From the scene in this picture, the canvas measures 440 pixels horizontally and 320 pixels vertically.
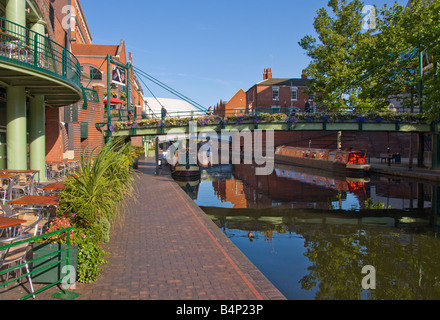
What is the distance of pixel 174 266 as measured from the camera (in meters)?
6.53

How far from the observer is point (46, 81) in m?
11.2

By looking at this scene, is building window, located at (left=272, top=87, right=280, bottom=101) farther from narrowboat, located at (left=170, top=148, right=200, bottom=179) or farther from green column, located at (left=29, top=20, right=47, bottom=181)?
green column, located at (left=29, top=20, right=47, bottom=181)

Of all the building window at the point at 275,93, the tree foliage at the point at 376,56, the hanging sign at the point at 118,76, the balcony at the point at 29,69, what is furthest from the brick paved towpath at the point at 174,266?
the building window at the point at 275,93

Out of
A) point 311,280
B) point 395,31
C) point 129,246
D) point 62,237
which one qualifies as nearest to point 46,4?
point 129,246

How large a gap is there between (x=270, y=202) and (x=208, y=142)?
2412 inches

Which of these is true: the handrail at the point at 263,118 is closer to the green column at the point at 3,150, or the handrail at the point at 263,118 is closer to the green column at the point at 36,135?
the green column at the point at 36,135

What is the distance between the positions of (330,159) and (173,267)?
87.7 feet

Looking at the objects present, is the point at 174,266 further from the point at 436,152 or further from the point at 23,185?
the point at 436,152

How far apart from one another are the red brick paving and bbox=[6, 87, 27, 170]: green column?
4068mm

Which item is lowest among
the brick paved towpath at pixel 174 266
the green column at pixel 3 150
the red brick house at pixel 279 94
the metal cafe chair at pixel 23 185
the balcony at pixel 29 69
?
the brick paved towpath at pixel 174 266

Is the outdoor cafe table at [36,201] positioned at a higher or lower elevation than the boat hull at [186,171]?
higher

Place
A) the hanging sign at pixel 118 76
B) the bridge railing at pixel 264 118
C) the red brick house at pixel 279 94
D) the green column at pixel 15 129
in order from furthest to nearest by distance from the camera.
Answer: the red brick house at pixel 279 94
the hanging sign at pixel 118 76
the bridge railing at pixel 264 118
the green column at pixel 15 129

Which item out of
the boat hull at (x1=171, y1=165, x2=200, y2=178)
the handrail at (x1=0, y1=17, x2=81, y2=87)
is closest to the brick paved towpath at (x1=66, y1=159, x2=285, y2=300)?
the handrail at (x1=0, y1=17, x2=81, y2=87)

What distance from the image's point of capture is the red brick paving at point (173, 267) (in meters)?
5.27
